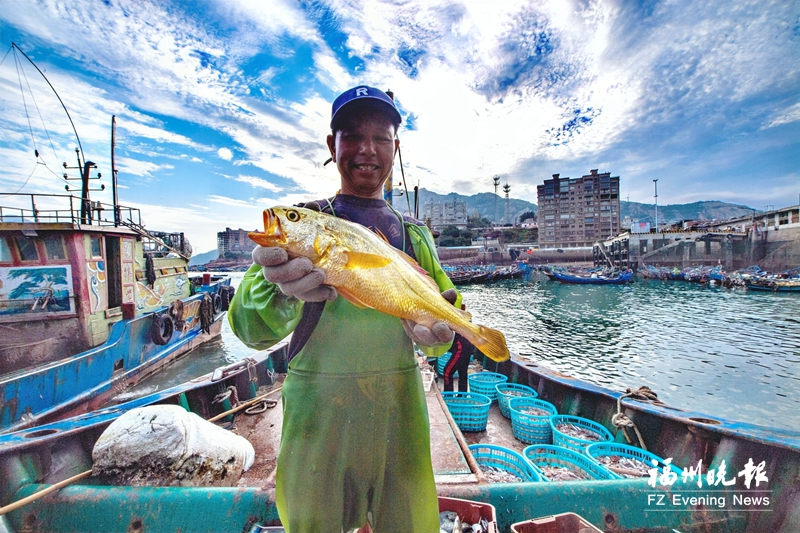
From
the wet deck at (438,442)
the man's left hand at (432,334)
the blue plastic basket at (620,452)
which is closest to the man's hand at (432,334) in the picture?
the man's left hand at (432,334)

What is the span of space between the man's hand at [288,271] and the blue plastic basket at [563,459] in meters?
3.66

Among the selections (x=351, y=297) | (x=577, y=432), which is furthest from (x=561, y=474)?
(x=351, y=297)

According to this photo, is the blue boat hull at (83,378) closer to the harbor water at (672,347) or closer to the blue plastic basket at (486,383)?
the harbor water at (672,347)

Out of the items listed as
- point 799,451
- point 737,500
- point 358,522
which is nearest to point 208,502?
point 358,522

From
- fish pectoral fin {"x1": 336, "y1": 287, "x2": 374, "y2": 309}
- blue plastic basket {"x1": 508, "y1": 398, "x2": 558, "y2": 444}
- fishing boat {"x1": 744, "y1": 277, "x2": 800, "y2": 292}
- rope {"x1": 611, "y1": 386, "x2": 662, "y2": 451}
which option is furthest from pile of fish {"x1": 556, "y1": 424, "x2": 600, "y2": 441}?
fishing boat {"x1": 744, "y1": 277, "x2": 800, "y2": 292}

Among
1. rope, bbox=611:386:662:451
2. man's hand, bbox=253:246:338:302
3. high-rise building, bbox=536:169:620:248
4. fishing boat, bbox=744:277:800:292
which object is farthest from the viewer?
high-rise building, bbox=536:169:620:248

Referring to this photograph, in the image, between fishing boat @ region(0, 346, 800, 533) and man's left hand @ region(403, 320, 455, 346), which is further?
fishing boat @ region(0, 346, 800, 533)

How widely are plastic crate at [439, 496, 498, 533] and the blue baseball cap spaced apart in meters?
3.03

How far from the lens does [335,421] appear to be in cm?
171

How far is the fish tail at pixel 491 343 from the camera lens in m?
1.95

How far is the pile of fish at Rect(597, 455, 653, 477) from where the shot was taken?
402 centimetres

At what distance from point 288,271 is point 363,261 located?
15.7 inches

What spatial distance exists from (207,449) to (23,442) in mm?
1914

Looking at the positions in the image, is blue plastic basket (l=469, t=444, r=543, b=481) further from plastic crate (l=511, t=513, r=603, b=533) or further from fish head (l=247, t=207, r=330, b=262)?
fish head (l=247, t=207, r=330, b=262)
